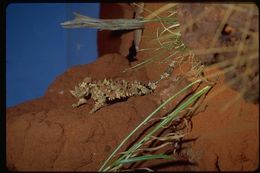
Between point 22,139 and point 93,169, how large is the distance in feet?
1.90

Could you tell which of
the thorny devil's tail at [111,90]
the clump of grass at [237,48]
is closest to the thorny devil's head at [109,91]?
the thorny devil's tail at [111,90]

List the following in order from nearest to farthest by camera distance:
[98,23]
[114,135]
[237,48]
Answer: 1. [237,48]
2. [114,135]
3. [98,23]

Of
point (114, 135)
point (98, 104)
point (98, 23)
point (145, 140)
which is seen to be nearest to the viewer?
point (145, 140)

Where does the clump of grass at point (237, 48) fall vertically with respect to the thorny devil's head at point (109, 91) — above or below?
above

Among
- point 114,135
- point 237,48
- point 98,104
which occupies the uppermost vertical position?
point 237,48

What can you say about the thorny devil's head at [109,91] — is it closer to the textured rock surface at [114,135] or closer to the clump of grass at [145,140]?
the textured rock surface at [114,135]

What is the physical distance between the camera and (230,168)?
1.51m

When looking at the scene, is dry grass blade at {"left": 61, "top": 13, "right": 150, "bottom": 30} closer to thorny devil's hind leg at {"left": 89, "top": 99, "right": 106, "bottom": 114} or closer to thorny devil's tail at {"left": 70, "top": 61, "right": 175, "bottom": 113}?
thorny devil's tail at {"left": 70, "top": 61, "right": 175, "bottom": 113}

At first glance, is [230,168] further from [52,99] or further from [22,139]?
[52,99]

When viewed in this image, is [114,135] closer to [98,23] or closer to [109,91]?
[109,91]

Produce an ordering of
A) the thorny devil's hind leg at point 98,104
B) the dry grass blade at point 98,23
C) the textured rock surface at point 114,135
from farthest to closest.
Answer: the dry grass blade at point 98,23 < the thorny devil's hind leg at point 98,104 < the textured rock surface at point 114,135

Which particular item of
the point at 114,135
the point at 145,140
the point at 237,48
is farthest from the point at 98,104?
the point at 237,48

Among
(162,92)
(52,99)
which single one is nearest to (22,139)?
(52,99)

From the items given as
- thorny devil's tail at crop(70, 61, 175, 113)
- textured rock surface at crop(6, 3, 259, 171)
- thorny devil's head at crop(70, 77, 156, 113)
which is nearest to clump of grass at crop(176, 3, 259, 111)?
textured rock surface at crop(6, 3, 259, 171)
